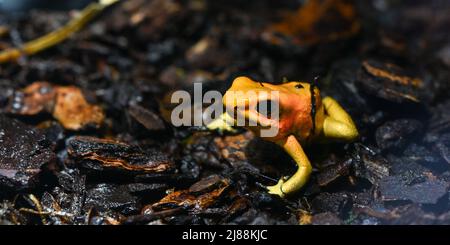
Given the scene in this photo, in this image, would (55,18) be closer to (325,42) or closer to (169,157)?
(169,157)

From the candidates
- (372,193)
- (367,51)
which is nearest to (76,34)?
(367,51)

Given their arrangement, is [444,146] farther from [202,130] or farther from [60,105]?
[60,105]

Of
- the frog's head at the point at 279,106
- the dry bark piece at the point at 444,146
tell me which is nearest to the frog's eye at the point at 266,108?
the frog's head at the point at 279,106

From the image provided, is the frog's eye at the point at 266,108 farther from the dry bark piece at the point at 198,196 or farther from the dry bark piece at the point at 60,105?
the dry bark piece at the point at 60,105

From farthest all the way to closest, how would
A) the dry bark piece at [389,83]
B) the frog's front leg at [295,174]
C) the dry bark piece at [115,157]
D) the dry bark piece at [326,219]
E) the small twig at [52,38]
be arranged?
the small twig at [52,38] → the dry bark piece at [389,83] → the dry bark piece at [115,157] → the frog's front leg at [295,174] → the dry bark piece at [326,219]

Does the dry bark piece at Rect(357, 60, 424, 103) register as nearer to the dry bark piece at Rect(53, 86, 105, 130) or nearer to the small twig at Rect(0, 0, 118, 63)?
the dry bark piece at Rect(53, 86, 105, 130)
